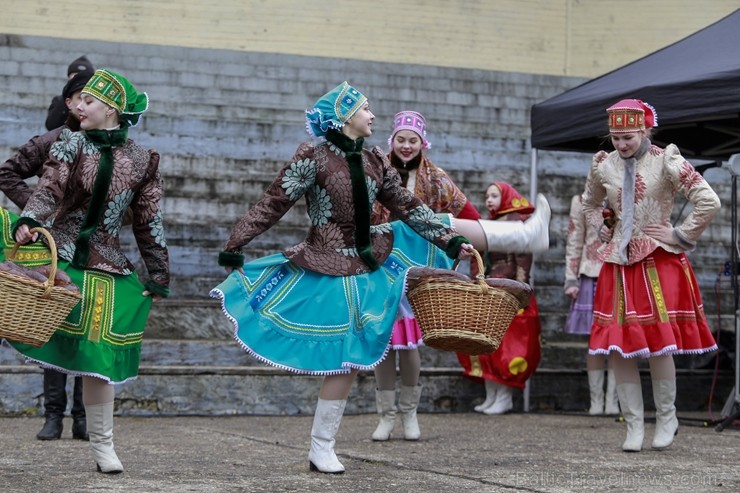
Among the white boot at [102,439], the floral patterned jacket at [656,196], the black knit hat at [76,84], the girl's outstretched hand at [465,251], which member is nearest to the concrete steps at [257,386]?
the black knit hat at [76,84]

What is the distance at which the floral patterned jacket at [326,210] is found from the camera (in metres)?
6.17

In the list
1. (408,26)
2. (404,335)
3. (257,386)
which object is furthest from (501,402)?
(408,26)

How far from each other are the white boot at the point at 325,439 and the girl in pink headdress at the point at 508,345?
12.0 feet

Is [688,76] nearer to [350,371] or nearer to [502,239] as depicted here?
[502,239]

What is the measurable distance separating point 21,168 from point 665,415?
3.66 meters

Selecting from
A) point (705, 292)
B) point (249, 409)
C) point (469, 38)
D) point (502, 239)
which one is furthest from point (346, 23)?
point (502, 239)

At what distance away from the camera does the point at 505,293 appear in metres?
6.01

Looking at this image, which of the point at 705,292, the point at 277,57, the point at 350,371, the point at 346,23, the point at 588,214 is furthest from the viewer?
the point at 346,23

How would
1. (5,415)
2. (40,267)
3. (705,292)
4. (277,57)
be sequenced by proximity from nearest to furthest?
(40,267) < (5,415) < (705,292) < (277,57)

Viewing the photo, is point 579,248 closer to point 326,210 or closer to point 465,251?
point 465,251

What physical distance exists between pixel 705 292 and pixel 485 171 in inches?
96.3

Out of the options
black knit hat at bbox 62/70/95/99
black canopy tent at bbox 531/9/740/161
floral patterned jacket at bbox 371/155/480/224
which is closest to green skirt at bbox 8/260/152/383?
black knit hat at bbox 62/70/95/99

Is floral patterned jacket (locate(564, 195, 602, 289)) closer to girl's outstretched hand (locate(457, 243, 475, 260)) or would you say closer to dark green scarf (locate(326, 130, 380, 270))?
girl's outstretched hand (locate(457, 243, 475, 260))

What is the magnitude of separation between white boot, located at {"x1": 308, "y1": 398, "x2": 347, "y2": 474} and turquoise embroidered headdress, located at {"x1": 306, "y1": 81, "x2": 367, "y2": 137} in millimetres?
1278
